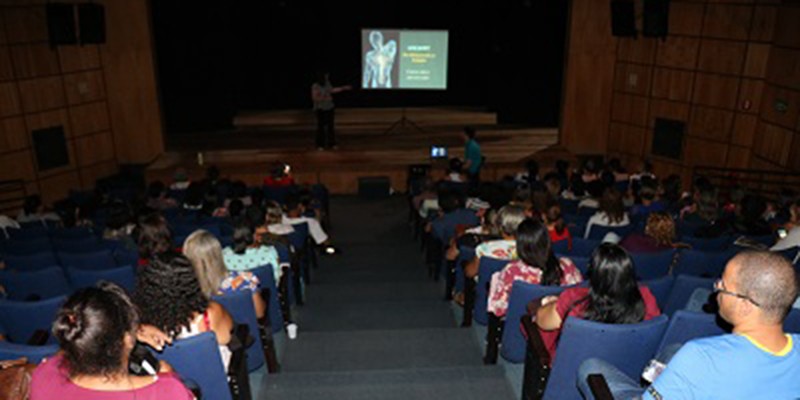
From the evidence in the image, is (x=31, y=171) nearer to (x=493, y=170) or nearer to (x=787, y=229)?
(x=493, y=170)

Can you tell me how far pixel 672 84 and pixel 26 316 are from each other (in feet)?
38.3

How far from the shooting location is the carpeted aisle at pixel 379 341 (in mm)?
3455

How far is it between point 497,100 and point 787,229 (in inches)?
415

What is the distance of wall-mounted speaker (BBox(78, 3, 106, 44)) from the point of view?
35.1 feet

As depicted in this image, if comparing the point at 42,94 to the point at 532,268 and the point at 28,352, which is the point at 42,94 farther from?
the point at 532,268

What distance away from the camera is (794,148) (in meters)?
9.83

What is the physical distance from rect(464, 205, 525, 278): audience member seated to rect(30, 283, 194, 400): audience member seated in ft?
8.87

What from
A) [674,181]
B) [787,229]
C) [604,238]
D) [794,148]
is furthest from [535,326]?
[794,148]

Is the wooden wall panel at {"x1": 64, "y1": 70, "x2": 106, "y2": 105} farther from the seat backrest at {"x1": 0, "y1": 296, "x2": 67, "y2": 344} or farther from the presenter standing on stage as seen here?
the seat backrest at {"x1": 0, "y1": 296, "x2": 67, "y2": 344}

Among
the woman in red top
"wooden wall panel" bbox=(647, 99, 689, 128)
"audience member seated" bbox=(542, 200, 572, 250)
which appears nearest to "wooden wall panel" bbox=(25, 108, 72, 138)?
"audience member seated" bbox=(542, 200, 572, 250)

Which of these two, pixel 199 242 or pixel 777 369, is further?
pixel 199 242

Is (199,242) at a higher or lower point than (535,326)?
higher

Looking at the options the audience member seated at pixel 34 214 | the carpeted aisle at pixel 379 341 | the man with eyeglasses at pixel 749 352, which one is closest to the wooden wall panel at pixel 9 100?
the audience member seated at pixel 34 214

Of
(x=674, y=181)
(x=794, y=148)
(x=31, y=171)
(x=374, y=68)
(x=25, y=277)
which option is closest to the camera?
(x=25, y=277)
